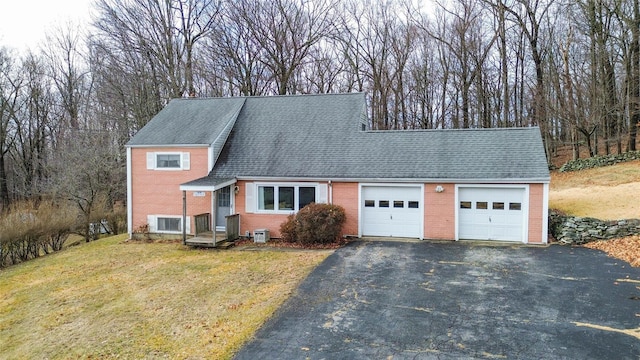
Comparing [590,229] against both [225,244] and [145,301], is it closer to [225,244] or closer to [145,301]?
[225,244]

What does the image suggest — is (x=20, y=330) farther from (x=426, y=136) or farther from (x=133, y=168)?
(x=426, y=136)

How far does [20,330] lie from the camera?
333 inches

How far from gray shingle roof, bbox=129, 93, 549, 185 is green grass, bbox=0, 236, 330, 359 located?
380 cm

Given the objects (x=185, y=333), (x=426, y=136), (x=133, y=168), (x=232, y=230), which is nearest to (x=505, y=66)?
(x=426, y=136)

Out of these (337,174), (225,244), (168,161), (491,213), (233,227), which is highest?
Answer: (168,161)

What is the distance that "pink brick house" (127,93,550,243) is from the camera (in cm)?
1422

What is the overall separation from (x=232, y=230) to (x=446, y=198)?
8319mm

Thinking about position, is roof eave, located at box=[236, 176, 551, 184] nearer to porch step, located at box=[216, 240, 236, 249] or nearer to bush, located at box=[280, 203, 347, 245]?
bush, located at box=[280, 203, 347, 245]

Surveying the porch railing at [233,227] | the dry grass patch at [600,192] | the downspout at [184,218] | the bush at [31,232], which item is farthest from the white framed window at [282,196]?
the dry grass patch at [600,192]

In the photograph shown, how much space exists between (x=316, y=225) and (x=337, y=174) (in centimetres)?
232

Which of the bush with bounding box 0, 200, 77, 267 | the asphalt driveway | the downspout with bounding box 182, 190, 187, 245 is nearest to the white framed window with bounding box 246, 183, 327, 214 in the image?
the downspout with bounding box 182, 190, 187, 245

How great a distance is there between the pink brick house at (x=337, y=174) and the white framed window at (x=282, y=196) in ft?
0.13

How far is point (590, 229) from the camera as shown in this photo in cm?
1363

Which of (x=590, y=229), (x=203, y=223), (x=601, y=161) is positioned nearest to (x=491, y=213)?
(x=590, y=229)
